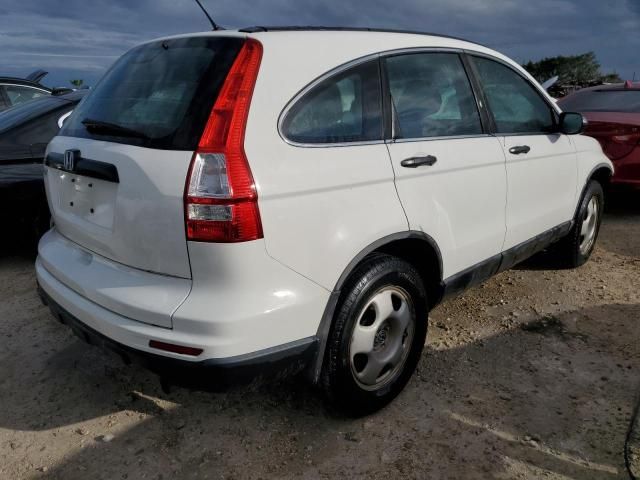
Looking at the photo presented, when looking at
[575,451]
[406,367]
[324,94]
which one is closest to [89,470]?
[406,367]

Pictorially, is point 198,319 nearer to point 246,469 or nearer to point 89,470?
point 246,469

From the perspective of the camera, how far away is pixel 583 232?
4629 millimetres

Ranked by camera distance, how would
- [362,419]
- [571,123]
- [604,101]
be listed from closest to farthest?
[362,419], [571,123], [604,101]

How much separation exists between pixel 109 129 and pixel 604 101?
620cm

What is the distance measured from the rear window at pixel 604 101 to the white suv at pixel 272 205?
4.18 m

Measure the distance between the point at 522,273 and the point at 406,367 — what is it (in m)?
2.27

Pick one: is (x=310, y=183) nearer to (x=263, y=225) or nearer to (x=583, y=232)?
(x=263, y=225)

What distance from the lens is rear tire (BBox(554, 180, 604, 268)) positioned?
4.39 m

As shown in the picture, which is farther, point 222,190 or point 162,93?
point 162,93

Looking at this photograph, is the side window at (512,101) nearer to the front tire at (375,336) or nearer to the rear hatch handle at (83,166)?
the front tire at (375,336)

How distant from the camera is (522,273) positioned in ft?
15.2

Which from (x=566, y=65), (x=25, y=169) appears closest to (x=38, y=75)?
(x=25, y=169)

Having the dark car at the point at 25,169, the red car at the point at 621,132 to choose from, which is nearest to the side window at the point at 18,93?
the dark car at the point at 25,169

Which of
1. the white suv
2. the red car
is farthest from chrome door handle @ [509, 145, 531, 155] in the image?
the red car
